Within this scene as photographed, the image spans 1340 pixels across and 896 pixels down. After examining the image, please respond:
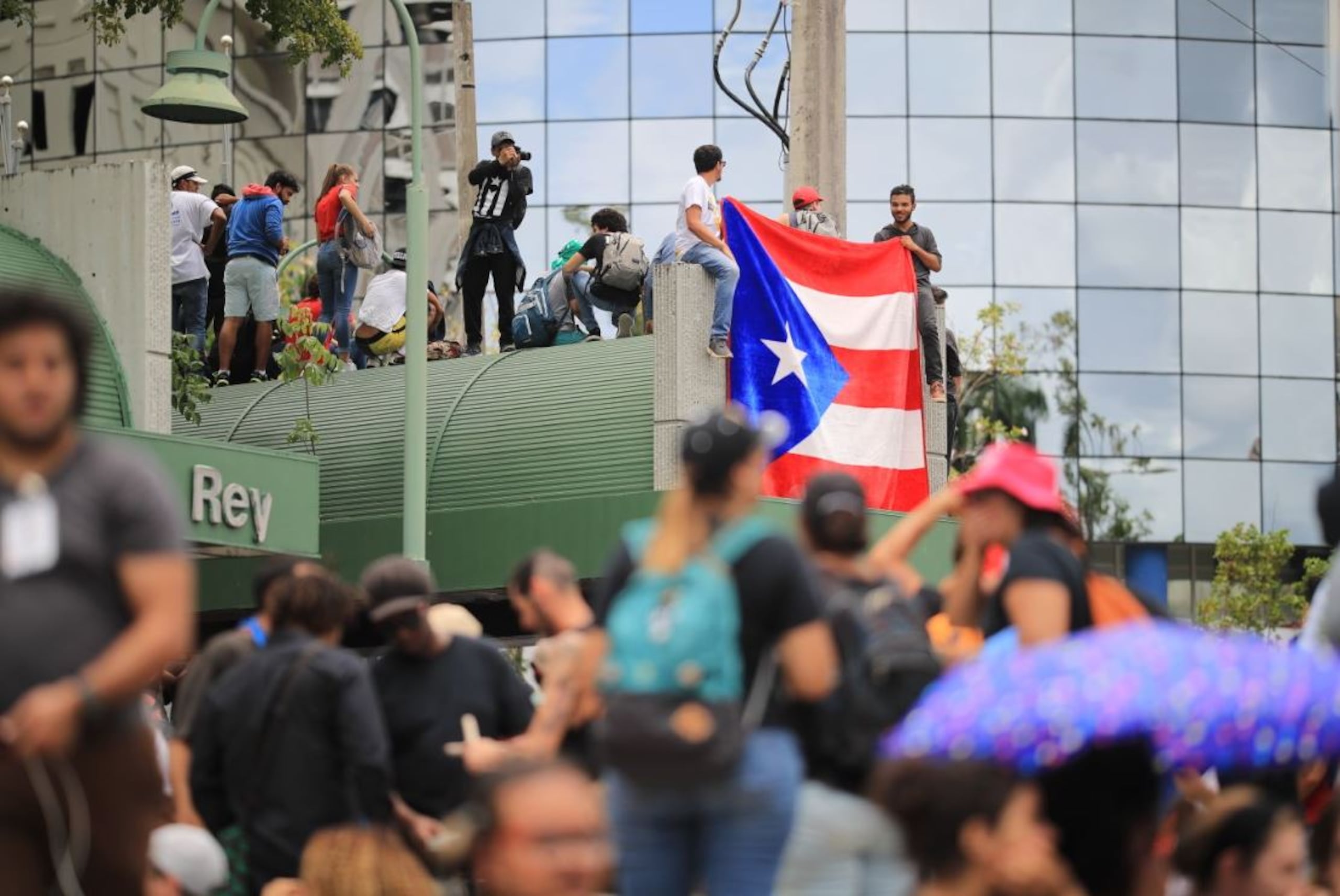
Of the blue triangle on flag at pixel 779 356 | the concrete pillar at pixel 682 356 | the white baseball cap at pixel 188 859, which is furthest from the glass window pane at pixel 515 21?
the white baseball cap at pixel 188 859

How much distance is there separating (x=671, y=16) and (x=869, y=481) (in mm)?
34561

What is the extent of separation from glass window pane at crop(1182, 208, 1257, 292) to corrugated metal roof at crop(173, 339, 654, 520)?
32.3 meters

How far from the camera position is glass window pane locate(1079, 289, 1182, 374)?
177 ft

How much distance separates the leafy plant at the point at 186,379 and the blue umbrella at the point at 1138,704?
1498 centimetres

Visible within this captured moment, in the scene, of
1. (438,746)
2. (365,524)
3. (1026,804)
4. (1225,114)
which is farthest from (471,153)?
(1026,804)

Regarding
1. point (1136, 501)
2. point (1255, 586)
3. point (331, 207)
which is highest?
point (331, 207)

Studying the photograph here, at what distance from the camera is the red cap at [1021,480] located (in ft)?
24.8

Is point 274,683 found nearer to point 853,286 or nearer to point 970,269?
point 853,286

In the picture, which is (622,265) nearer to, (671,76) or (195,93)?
(195,93)

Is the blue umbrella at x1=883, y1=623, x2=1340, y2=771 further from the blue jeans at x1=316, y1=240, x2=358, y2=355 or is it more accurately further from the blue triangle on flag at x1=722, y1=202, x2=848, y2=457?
the blue jeans at x1=316, y1=240, x2=358, y2=355

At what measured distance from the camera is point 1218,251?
54.7 m

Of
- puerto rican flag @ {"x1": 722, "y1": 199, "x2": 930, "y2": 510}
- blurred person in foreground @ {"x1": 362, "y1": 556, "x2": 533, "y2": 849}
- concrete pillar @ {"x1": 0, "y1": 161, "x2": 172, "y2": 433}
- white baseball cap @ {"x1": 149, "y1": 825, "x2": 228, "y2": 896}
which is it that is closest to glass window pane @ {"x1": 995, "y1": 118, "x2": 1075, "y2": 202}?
puerto rican flag @ {"x1": 722, "y1": 199, "x2": 930, "y2": 510}

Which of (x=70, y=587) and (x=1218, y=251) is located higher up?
(x=1218, y=251)

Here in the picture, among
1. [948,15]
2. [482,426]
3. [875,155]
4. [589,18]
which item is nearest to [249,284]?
[482,426]
